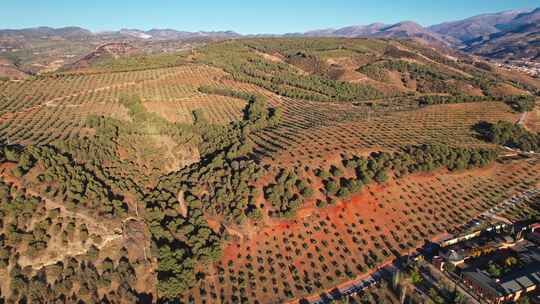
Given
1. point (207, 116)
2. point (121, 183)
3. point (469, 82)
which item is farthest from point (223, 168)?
point (469, 82)

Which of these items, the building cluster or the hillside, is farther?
the hillside

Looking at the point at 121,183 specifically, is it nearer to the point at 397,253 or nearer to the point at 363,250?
the point at 363,250

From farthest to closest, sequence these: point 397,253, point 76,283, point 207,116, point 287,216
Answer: point 207,116, point 287,216, point 397,253, point 76,283

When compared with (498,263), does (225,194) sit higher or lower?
higher

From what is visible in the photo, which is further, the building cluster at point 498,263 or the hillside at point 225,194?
the hillside at point 225,194
